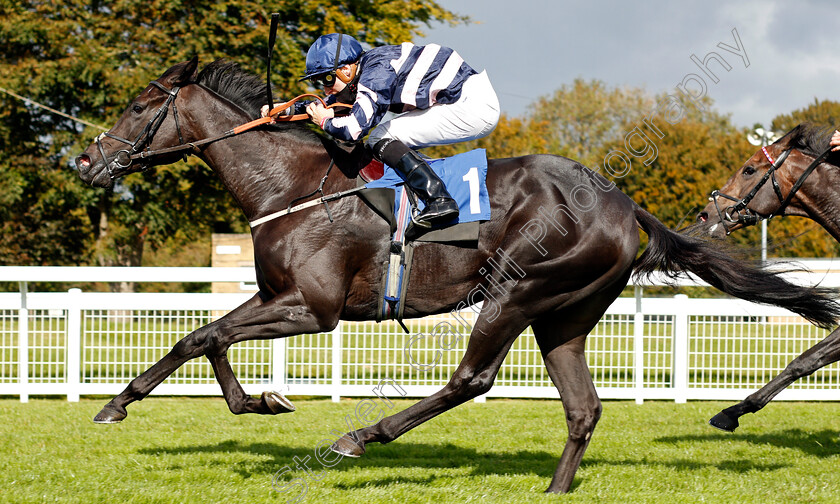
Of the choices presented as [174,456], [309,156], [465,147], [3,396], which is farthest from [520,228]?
[465,147]

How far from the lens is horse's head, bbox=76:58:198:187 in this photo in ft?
13.6

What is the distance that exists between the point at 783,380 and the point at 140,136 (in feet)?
11.9

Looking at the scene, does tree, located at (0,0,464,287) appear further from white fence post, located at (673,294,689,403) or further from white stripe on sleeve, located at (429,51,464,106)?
white stripe on sleeve, located at (429,51,464,106)

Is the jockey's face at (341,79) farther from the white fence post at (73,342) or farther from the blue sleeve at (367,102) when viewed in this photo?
the white fence post at (73,342)

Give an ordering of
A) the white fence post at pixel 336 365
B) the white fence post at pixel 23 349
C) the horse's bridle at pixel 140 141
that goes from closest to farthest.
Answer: the horse's bridle at pixel 140 141 < the white fence post at pixel 23 349 < the white fence post at pixel 336 365

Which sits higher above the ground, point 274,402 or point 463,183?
point 463,183

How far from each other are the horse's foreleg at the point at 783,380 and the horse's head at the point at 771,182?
933 millimetres

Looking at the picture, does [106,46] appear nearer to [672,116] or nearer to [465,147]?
[465,147]

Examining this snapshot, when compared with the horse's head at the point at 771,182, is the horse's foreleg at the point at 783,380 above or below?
below

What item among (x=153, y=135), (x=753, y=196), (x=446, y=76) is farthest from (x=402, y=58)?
(x=753, y=196)

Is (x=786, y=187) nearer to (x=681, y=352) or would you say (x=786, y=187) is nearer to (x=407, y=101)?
(x=681, y=352)

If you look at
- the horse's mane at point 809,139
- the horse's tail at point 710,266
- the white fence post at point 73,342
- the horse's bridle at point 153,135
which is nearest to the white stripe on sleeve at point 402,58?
the horse's bridle at point 153,135

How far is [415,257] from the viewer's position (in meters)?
3.90

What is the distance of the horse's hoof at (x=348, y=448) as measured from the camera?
384 cm
